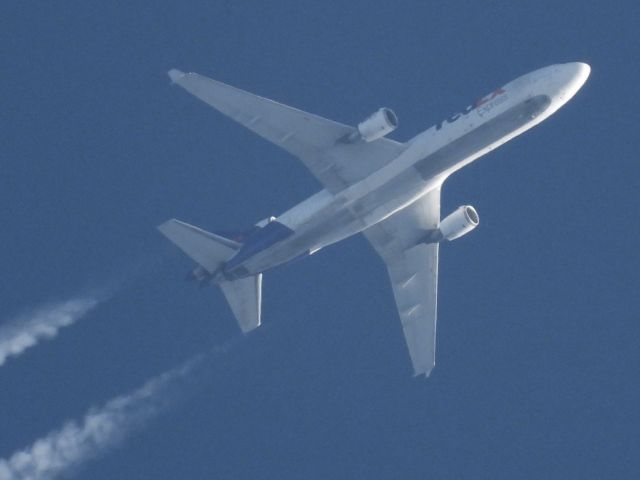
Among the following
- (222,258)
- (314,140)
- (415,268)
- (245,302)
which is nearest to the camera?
(314,140)

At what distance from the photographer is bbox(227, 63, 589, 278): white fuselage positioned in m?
80.1

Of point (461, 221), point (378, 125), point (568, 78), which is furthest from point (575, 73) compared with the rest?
point (378, 125)

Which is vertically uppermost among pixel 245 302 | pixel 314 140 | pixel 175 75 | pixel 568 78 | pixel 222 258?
pixel 175 75

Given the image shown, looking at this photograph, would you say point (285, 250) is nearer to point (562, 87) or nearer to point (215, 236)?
point (215, 236)

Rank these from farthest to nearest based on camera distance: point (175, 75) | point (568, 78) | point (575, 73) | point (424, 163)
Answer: point (424, 163)
point (575, 73)
point (568, 78)
point (175, 75)

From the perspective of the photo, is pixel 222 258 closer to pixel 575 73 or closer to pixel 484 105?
pixel 484 105

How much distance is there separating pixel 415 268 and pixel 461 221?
5885mm

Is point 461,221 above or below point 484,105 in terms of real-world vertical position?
below

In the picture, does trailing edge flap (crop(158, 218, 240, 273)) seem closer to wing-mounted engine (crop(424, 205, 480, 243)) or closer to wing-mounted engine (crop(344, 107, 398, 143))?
wing-mounted engine (crop(344, 107, 398, 143))

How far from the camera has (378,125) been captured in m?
79.9

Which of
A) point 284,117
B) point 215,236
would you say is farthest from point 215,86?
point 215,236

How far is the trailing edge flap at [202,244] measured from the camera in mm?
82188

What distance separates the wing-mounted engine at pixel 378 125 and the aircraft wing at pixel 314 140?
70.6 inches

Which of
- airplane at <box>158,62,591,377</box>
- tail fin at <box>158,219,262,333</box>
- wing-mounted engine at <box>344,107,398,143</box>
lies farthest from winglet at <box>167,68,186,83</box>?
wing-mounted engine at <box>344,107,398,143</box>
